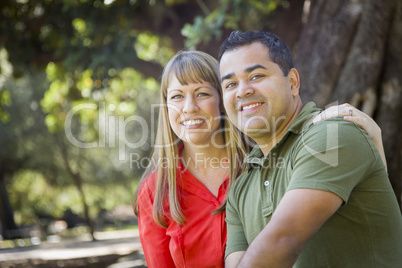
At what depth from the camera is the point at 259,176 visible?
2223mm

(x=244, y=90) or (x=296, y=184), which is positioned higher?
(x=244, y=90)

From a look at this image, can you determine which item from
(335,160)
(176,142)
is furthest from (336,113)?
(176,142)

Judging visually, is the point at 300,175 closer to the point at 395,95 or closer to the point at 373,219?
the point at 373,219

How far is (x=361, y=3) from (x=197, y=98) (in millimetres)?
2780

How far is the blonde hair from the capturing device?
305 centimetres

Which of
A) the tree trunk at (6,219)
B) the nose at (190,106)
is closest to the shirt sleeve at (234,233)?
the nose at (190,106)

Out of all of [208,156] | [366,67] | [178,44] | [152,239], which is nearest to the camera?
[152,239]

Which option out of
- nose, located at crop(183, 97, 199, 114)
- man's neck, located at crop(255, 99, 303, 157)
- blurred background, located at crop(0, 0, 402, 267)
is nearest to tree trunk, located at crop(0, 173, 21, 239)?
blurred background, located at crop(0, 0, 402, 267)

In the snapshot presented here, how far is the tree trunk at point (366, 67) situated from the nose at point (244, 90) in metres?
2.84

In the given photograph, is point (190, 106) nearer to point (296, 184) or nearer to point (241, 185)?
point (241, 185)

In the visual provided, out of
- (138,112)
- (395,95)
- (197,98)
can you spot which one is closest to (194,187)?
(197,98)

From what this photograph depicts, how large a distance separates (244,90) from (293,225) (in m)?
0.79

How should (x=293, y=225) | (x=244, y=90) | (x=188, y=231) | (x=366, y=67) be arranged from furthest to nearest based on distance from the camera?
(x=366, y=67) → (x=188, y=231) → (x=244, y=90) → (x=293, y=225)

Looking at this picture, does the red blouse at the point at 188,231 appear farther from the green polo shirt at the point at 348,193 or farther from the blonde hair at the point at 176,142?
the green polo shirt at the point at 348,193
